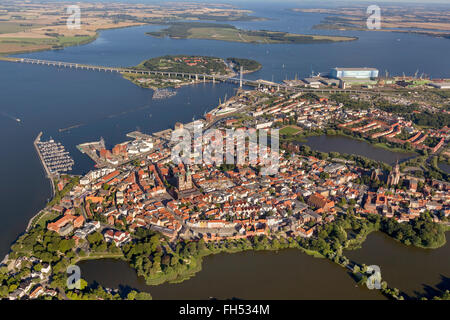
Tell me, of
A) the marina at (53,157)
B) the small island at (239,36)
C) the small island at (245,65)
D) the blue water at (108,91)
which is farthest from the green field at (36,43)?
the marina at (53,157)

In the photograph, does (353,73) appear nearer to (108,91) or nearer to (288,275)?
(108,91)

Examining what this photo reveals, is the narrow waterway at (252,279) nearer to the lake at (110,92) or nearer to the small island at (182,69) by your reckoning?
the lake at (110,92)

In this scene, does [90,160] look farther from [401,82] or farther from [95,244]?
[401,82]

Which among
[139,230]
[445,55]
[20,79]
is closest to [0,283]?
[139,230]

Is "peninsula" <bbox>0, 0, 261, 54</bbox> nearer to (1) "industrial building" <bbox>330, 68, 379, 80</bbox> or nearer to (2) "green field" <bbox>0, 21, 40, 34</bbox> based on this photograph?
(2) "green field" <bbox>0, 21, 40, 34</bbox>

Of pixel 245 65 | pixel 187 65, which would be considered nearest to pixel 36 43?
pixel 187 65

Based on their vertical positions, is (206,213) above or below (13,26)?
below
